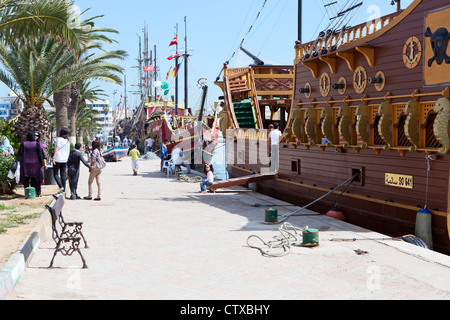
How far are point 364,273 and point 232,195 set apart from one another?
10.6m

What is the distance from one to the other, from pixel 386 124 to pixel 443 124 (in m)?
1.68

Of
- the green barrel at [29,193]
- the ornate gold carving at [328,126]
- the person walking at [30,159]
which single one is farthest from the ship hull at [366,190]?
the green barrel at [29,193]

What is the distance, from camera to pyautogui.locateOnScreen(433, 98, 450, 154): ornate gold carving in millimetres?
8984

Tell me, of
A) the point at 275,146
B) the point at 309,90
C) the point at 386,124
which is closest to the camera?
the point at 386,124

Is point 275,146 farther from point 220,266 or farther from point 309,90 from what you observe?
point 220,266

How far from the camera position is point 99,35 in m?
25.9

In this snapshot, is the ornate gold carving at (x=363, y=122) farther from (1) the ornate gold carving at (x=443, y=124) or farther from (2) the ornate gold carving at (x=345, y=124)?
(1) the ornate gold carving at (x=443, y=124)

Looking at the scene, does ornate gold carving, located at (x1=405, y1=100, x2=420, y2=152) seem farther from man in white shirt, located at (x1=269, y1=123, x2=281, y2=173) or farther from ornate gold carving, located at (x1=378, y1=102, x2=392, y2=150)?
man in white shirt, located at (x1=269, y1=123, x2=281, y2=173)

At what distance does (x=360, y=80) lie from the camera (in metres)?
12.0

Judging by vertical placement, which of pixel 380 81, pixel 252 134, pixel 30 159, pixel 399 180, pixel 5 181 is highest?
pixel 380 81

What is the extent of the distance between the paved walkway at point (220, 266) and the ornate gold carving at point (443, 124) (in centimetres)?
176

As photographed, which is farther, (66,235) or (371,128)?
(371,128)

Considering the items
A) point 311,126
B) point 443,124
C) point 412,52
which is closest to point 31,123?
point 311,126

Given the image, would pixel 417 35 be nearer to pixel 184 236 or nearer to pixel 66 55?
pixel 184 236
